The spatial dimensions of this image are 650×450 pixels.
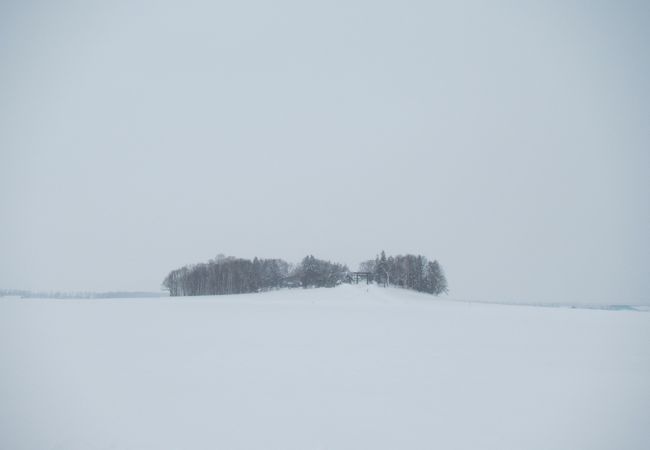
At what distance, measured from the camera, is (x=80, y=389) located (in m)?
9.40

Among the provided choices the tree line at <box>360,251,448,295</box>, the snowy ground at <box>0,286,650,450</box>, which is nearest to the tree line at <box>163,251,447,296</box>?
the tree line at <box>360,251,448,295</box>

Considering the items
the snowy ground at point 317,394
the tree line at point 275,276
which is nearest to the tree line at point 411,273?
the tree line at point 275,276

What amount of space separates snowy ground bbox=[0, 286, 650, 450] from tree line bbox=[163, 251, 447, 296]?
76.4 m

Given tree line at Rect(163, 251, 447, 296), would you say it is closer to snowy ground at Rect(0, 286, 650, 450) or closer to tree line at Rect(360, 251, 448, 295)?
tree line at Rect(360, 251, 448, 295)

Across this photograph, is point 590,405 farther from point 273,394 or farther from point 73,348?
point 73,348

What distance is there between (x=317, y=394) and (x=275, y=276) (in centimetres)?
10553

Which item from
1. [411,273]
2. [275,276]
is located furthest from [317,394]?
[275,276]

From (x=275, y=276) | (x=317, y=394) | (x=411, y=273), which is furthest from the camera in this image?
(x=275, y=276)

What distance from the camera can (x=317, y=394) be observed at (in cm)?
917

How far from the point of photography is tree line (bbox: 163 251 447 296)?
9438 centimetres

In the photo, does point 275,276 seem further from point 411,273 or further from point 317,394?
point 317,394

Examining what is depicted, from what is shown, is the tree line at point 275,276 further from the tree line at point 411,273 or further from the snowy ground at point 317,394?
the snowy ground at point 317,394

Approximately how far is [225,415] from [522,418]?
641 centimetres

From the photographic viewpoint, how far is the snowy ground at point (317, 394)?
22.7 feet
